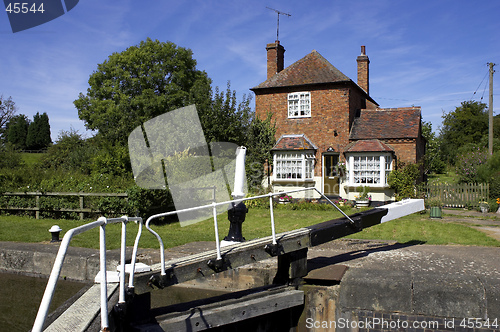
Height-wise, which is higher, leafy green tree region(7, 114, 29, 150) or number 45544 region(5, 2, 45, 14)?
leafy green tree region(7, 114, 29, 150)

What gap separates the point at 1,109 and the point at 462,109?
57.7 metres

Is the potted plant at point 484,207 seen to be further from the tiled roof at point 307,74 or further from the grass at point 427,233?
the tiled roof at point 307,74

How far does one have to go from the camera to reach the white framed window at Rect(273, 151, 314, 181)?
2012cm

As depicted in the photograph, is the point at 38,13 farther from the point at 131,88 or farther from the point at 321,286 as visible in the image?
the point at 131,88

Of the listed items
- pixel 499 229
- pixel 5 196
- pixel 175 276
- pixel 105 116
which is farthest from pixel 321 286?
pixel 105 116

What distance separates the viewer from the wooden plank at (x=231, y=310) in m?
4.92

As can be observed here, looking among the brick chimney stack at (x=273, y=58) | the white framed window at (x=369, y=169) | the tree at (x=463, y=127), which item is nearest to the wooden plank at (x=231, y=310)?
the white framed window at (x=369, y=169)

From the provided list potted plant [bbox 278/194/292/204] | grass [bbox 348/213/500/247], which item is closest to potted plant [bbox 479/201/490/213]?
grass [bbox 348/213/500/247]

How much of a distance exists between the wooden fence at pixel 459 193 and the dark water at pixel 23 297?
14990 millimetres

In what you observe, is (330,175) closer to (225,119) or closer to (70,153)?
(225,119)

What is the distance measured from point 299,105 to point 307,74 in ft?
5.60

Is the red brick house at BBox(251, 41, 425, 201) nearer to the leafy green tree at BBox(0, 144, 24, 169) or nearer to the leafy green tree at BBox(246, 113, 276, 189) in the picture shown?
the leafy green tree at BBox(246, 113, 276, 189)

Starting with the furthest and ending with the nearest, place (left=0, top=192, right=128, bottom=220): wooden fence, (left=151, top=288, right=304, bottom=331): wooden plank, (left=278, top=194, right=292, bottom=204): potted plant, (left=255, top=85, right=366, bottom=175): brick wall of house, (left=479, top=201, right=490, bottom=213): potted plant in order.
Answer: (left=255, top=85, right=366, bottom=175): brick wall of house → (left=278, top=194, right=292, bottom=204): potted plant → (left=479, top=201, right=490, bottom=213): potted plant → (left=0, top=192, right=128, bottom=220): wooden fence → (left=151, top=288, right=304, bottom=331): wooden plank

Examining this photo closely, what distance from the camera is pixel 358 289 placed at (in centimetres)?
514
